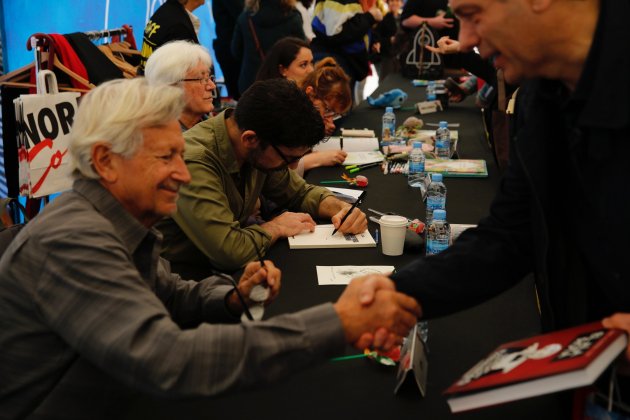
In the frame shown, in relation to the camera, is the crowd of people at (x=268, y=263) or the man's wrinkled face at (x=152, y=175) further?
the man's wrinkled face at (x=152, y=175)

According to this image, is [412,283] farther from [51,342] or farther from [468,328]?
[51,342]

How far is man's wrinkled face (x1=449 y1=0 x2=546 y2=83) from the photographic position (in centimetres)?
118

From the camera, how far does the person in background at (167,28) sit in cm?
436

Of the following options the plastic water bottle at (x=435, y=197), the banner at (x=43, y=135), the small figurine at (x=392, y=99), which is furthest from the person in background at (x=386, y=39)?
the plastic water bottle at (x=435, y=197)

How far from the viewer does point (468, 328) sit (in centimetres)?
175

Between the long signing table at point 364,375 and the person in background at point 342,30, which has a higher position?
the person in background at point 342,30

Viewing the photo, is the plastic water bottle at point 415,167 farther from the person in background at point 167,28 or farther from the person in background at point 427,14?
the person in background at point 427,14

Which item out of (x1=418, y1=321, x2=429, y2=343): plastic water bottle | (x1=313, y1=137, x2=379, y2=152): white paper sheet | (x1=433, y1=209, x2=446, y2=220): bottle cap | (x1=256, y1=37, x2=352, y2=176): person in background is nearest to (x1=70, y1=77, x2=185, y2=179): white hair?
(x1=418, y1=321, x2=429, y2=343): plastic water bottle

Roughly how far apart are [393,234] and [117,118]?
113cm

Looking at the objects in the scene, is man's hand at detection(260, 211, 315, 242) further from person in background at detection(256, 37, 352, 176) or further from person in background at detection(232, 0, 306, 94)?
person in background at detection(232, 0, 306, 94)

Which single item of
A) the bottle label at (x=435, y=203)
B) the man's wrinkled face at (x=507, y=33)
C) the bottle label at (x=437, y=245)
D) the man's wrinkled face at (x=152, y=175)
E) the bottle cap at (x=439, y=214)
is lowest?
the bottle label at (x=437, y=245)

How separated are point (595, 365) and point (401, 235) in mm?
1254

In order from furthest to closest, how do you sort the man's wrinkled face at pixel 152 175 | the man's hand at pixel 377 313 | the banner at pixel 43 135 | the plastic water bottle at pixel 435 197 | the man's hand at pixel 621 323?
the banner at pixel 43 135 < the plastic water bottle at pixel 435 197 < the man's wrinkled face at pixel 152 175 < the man's hand at pixel 377 313 < the man's hand at pixel 621 323

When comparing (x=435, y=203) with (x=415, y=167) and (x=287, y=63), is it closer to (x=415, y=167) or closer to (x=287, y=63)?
(x=415, y=167)
